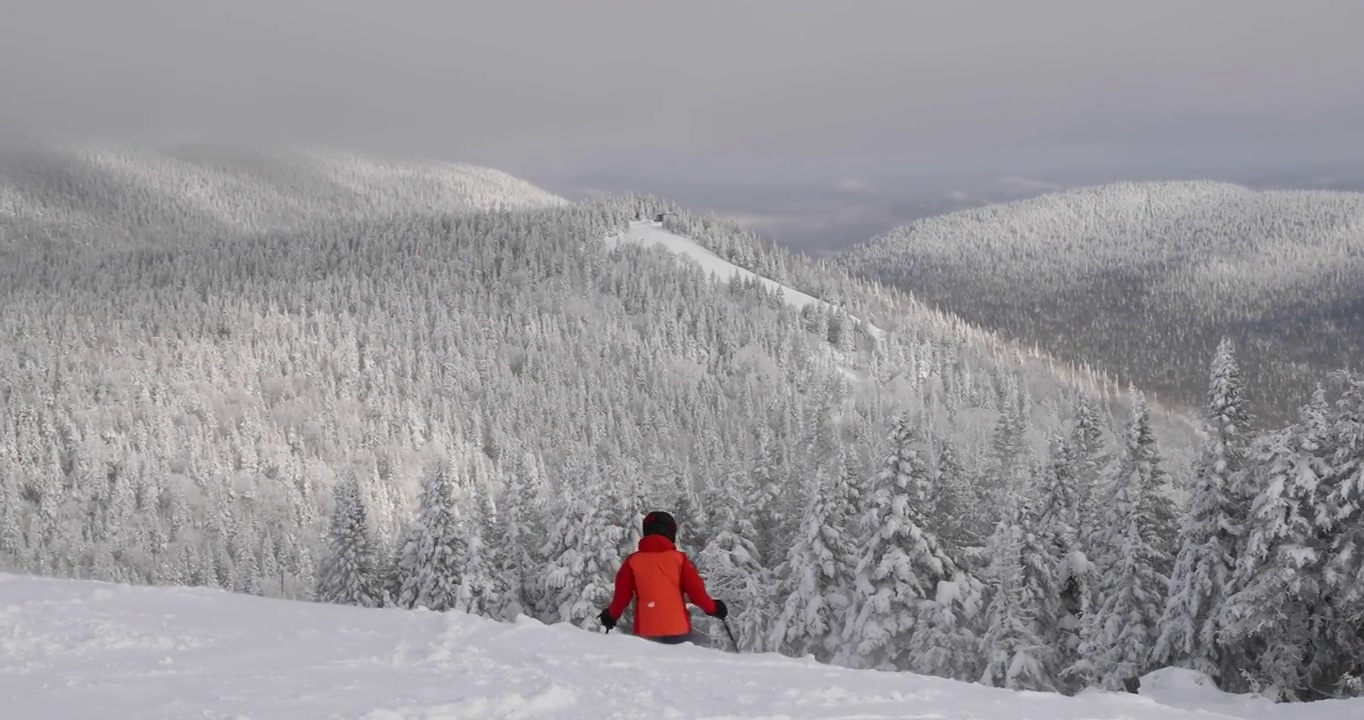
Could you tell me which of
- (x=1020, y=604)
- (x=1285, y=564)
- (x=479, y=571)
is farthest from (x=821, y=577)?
(x=479, y=571)

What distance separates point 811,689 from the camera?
905cm

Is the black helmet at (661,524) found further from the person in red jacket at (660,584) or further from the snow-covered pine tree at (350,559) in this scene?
the snow-covered pine tree at (350,559)

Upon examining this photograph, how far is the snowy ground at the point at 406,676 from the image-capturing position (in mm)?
8016

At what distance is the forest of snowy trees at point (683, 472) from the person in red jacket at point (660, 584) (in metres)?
14.0

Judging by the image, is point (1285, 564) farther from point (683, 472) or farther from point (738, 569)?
point (683, 472)

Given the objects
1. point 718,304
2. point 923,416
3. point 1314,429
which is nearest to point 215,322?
point 718,304

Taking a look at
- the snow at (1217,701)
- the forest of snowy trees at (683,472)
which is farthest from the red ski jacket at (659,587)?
the forest of snowy trees at (683,472)

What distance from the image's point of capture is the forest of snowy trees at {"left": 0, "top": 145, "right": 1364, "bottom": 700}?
68.4 feet

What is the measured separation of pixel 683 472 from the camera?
130 feet

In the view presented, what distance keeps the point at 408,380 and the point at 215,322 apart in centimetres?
4605

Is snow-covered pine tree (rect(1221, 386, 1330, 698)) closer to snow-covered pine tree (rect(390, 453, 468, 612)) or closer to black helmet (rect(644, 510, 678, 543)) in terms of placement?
black helmet (rect(644, 510, 678, 543))

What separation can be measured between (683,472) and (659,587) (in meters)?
29.3

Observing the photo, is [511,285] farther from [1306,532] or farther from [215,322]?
[1306,532]

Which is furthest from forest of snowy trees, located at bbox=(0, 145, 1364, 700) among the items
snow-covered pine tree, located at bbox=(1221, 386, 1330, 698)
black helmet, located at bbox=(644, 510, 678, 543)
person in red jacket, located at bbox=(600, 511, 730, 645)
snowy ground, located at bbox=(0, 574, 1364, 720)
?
black helmet, located at bbox=(644, 510, 678, 543)
